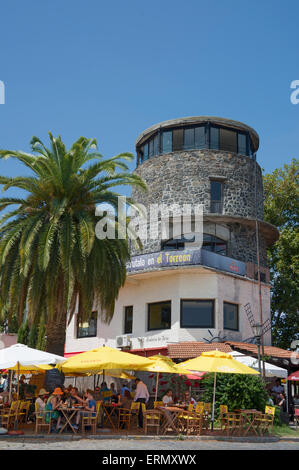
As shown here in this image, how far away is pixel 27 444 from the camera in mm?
13359

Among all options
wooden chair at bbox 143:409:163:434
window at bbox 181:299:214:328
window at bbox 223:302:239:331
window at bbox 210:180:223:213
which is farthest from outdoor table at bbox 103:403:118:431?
window at bbox 210:180:223:213

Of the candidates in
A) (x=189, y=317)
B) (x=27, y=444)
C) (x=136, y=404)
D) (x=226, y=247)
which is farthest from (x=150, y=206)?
(x=27, y=444)

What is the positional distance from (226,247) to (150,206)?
530 centimetres

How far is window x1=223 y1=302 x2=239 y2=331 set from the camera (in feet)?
90.3

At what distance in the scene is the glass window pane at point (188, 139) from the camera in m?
32.1

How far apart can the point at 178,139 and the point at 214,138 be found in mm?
2214

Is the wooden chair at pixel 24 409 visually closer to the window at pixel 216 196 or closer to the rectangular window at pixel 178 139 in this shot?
the window at pixel 216 196

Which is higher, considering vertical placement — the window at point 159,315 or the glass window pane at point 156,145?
the glass window pane at point 156,145

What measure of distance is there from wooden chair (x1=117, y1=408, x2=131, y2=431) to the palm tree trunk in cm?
345

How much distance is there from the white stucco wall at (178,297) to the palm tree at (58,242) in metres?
6.41

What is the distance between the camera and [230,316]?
27.9 metres

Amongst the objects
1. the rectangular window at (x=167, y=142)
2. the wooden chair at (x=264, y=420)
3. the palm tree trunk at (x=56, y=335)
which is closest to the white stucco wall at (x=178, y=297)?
the palm tree trunk at (x=56, y=335)
